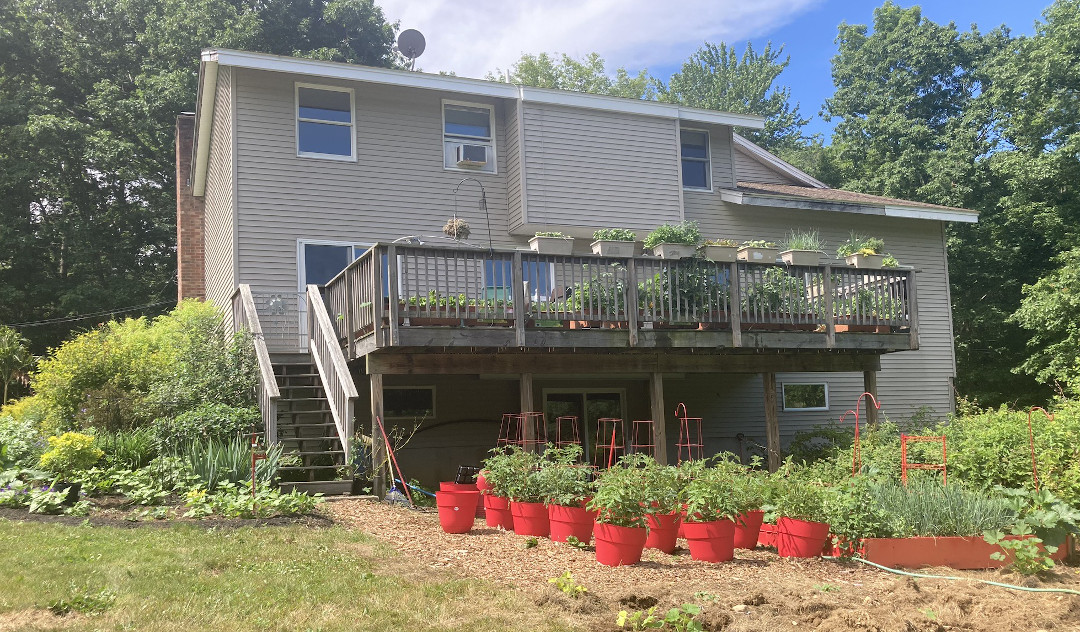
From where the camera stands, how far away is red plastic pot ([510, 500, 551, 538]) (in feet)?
26.6

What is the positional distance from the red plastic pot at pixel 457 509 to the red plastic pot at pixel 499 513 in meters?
0.31

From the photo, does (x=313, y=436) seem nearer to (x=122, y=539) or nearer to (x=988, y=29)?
(x=122, y=539)

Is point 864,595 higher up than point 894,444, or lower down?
lower down

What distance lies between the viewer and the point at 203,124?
54.5 feet

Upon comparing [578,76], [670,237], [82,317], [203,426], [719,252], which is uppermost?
[578,76]

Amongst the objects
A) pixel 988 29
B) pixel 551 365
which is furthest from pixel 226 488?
pixel 988 29

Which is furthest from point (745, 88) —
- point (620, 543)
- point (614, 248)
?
point (620, 543)

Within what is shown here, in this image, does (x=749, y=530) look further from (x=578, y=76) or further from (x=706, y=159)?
(x=578, y=76)

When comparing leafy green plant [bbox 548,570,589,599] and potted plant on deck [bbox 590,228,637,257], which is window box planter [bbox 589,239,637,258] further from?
leafy green plant [bbox 548,570,589,599]

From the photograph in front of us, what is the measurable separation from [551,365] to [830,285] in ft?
14.9

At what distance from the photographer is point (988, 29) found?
96.3 feet

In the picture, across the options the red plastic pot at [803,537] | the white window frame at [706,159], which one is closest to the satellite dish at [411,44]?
the white window frame at [706,159]

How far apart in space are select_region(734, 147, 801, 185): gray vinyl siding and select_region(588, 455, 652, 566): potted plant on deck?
1455 centimetres

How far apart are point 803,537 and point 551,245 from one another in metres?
6.19
